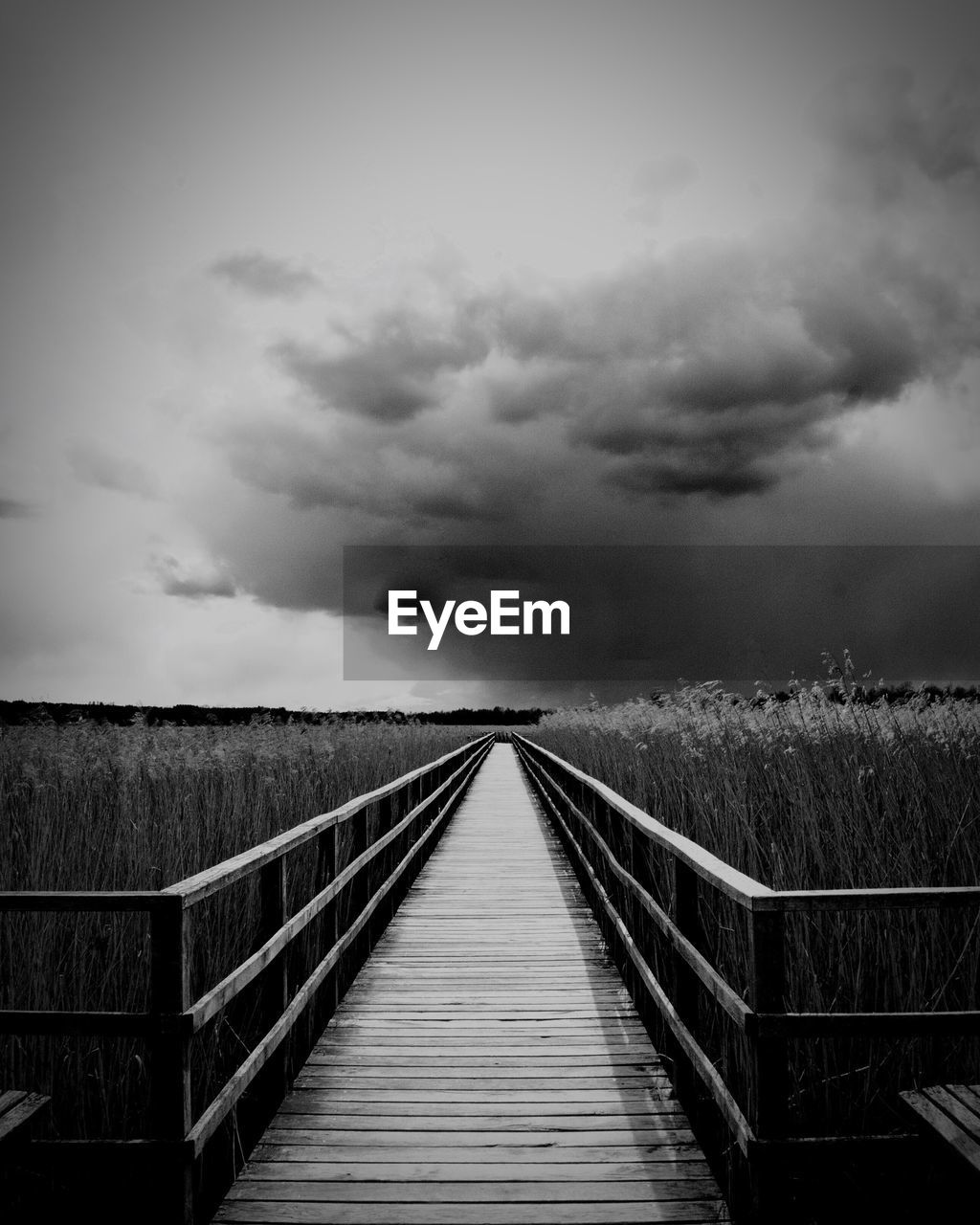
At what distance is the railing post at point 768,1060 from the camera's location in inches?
102

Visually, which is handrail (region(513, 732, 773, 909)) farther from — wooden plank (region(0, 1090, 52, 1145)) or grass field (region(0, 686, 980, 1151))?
wooden plank (region(0, 1090, 52, 1145))

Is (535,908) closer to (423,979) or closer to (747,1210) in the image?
(423,979)

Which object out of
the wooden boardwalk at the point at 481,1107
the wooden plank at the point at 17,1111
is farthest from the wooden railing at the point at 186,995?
the wooden boardwalk at the point at 481,1107

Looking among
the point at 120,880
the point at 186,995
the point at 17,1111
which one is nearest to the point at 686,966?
the point at 186,995

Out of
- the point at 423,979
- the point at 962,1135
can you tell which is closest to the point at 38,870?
the point at 423,979

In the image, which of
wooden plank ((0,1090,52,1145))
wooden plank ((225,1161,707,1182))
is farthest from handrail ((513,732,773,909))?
wooden plank ((0,1090,52,1145))

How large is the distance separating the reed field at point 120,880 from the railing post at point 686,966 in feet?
6.00

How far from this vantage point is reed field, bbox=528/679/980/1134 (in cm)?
331

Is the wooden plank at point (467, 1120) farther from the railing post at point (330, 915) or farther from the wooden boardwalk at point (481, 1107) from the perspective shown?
the railing post at point (330, 915)

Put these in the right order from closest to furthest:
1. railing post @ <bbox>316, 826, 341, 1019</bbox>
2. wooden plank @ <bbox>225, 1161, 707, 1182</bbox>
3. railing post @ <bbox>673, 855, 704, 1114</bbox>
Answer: wooden plank @ <bbox>225, 1161, 707, 1182</bbox>, railing post @ <bbox>673, 855, 704, 1114</bbox>, railing post @ <bbox>316, 826, 341, 1019</bbox>

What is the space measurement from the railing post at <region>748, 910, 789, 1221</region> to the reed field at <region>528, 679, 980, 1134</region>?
2.06ft

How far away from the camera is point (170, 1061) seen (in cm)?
263

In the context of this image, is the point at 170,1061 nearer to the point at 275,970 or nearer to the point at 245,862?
the point at 245,862

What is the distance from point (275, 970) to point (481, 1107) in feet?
3.61
